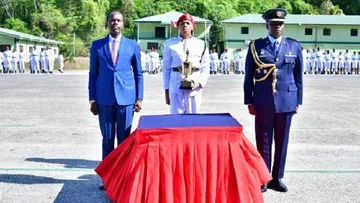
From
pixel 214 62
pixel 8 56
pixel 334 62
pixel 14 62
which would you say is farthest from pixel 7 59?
pixel 334 62

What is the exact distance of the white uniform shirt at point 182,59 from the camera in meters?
5.77

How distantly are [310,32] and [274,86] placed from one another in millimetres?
54832

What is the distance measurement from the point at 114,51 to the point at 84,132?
4106 millimetres

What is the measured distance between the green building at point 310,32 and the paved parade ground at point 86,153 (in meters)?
43.7

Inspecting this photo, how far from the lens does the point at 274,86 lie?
18.2 ft

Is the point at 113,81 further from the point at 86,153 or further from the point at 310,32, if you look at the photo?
the point at 310,32

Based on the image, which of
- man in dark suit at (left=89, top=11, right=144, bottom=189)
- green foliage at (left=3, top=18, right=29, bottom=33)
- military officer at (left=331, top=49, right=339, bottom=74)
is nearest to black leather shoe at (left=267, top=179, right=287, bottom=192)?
man in dark suit at (left=89, top=11, right=144, bottom=189)

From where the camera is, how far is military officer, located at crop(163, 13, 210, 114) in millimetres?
5742

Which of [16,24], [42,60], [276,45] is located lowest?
[42,60]

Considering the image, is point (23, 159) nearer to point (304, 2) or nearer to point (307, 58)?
point (307, 58)

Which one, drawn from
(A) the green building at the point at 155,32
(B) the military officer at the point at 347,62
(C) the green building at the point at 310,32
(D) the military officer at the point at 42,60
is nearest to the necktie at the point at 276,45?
(D) the military officer at the point at 42,60

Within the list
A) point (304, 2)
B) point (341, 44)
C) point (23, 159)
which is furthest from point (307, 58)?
point (304, 2)

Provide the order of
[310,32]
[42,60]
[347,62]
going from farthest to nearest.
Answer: [310,32] → [347,62] → [42,60]

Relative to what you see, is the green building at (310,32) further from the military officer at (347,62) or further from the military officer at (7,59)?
the military officer at (7,59)
